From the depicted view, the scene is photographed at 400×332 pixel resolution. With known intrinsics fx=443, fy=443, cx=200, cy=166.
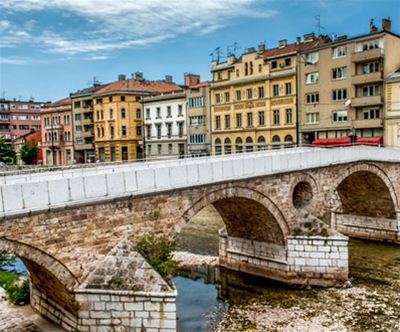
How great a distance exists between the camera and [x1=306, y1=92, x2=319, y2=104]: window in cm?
3484

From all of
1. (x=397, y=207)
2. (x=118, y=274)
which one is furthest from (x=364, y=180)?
(x=118, y=274)

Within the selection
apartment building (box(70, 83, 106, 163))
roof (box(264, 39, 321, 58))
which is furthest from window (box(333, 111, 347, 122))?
apartment building (box(70, 83, 106, 163))

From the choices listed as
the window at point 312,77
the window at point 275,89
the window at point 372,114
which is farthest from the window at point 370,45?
the window at point 275,89

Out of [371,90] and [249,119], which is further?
[249,119]

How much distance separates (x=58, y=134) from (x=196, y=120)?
23.7 meters

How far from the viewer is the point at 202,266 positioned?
19.2 m

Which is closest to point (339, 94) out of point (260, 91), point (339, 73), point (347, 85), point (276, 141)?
point (347, 85)

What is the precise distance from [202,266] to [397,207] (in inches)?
436

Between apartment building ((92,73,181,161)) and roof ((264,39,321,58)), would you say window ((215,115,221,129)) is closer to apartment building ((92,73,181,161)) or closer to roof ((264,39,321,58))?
roof ((264,39,321,58))

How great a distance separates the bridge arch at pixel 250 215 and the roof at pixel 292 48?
72.3 feet

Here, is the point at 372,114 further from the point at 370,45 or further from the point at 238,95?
the point at 238,95

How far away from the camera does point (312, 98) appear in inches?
1384

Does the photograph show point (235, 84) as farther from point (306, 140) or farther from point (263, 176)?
point (263, 176)

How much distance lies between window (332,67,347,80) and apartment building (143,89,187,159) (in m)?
16.2
